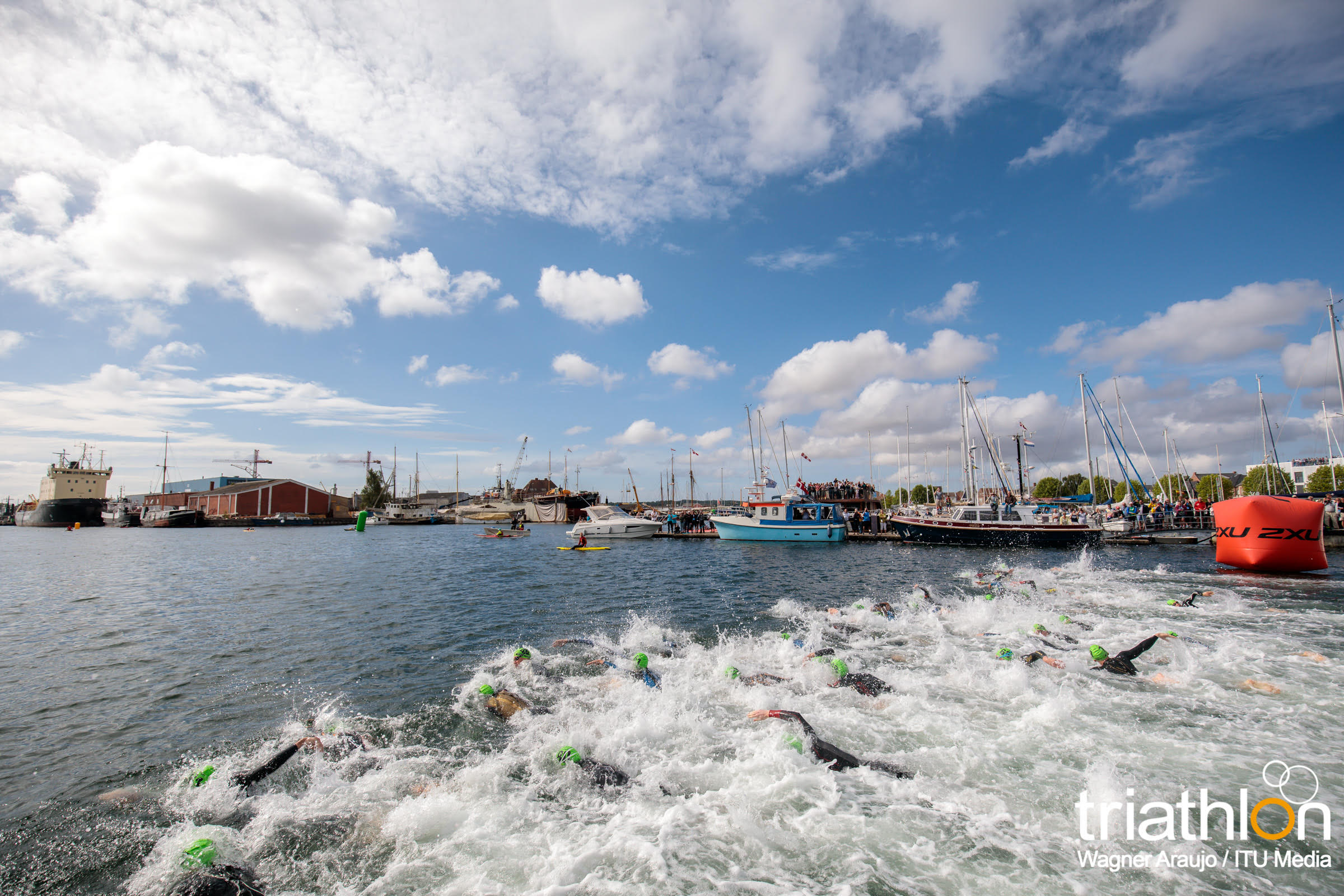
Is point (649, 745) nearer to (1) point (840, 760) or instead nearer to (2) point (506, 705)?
(1) point (840, 760)

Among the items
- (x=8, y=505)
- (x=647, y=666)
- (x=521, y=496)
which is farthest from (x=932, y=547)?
(x=8, y=505)

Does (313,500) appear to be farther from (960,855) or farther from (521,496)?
(960,855)

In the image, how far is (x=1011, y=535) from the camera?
42781 millimetres

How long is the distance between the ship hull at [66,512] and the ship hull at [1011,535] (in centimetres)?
13901

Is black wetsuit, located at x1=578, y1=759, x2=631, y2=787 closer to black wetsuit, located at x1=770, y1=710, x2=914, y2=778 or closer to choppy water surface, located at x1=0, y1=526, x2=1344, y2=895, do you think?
choppy water surface, located at x1=0, y1=526, x2=1344, y2=895

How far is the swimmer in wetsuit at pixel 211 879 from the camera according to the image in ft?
16.5

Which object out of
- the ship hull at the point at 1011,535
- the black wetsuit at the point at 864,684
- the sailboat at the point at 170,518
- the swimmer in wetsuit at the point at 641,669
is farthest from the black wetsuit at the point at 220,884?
the sailboat at the point at 170,518

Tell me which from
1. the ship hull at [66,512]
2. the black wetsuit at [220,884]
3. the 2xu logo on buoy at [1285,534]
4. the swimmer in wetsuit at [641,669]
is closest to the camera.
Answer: the black wetsuit at [220,884]

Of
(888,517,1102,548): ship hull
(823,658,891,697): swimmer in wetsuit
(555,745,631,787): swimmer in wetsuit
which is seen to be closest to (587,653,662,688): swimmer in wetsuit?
(555,745,631,787): swimmer in wetsuit

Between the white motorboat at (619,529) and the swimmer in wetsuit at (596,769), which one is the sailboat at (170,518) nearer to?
the white motorboat at (619,529)

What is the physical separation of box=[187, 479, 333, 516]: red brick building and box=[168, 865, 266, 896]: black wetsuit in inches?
5209

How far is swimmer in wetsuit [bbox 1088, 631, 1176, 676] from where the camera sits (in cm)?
1095

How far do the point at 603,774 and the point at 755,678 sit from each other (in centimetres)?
450

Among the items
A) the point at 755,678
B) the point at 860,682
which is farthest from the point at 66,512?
the point at 860,682
